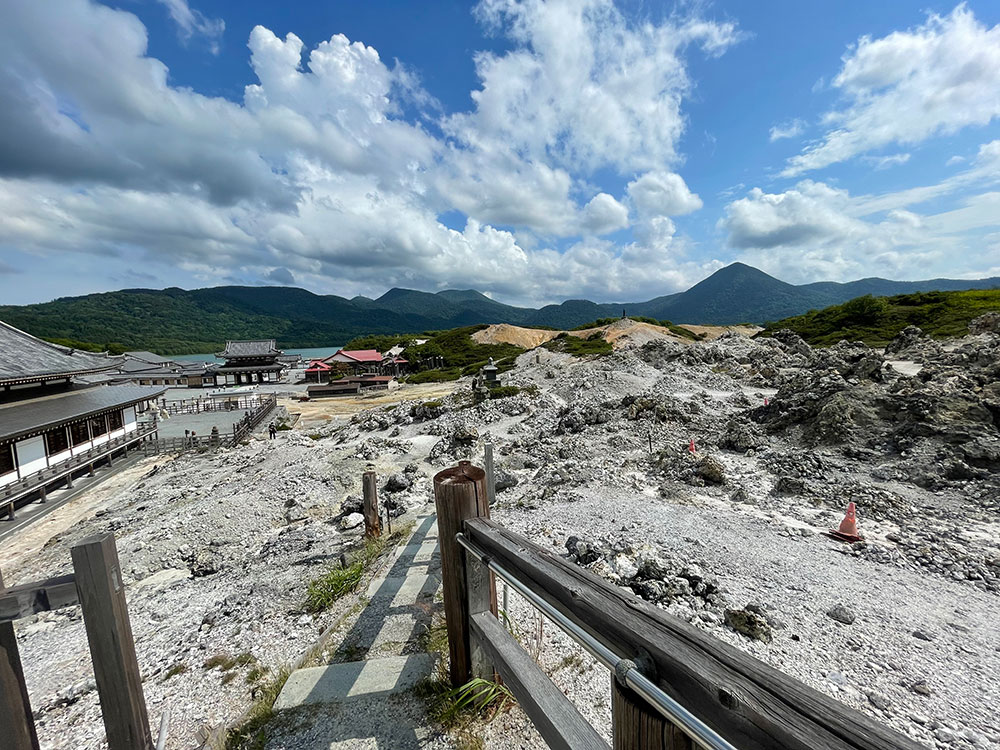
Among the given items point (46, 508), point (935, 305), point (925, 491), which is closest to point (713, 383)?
point (925, 491)

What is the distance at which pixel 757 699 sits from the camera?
1040mm

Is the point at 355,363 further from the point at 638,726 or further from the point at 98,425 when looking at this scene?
the point at 638,726

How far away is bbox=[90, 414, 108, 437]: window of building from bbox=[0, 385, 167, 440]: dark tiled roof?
1113 millimetres

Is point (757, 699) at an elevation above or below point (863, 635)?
above

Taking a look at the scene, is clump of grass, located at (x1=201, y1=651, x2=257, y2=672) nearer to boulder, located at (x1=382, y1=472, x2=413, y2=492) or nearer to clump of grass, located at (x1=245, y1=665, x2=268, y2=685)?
clump of grass, located at (x1=245, y1=665, x2=268, y2=685)

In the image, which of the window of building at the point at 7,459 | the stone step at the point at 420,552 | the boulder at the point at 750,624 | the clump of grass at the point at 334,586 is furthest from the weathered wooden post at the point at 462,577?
the window of building at the point at 7,459

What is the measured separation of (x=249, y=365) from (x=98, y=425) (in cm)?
3827

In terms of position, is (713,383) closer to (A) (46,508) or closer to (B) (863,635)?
(B) (863,635)

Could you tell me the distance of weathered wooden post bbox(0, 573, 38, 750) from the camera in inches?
87.4

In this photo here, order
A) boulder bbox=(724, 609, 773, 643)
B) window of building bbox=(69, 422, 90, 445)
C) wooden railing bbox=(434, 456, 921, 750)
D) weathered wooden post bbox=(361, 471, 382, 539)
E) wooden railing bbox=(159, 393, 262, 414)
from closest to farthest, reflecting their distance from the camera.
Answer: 1. wooden railing bbox=(434, 456, 921, 750)
2. boulder bbox=(724, 609, 773, 643)
3. weathered wooden post bbox=(361, 471, 382, 539)
4. window of building bbox=(69, 422, 90, 445)
5. wooden railing bbox=(159, 393, 262, 414)

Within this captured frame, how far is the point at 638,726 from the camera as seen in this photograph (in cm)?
132

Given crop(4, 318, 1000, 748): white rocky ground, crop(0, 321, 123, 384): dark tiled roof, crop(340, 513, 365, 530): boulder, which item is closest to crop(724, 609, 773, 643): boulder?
crop(4, 318, 1000, 748): white rocky ground

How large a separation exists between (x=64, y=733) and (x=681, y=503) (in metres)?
10.3

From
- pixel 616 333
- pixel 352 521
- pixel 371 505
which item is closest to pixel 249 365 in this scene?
pixel 616 333
